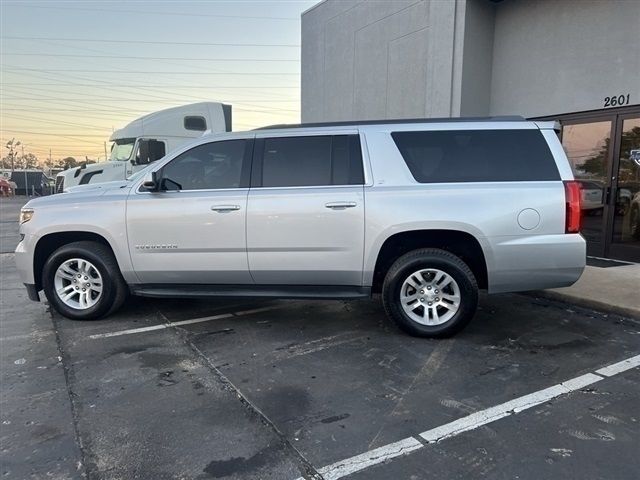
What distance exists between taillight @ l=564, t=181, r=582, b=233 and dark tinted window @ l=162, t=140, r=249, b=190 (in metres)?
3.07

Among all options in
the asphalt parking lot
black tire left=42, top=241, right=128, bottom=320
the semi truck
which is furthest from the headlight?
the semi truck

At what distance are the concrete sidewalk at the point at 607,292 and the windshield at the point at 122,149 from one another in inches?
428

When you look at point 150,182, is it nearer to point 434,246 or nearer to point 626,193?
point 434,246

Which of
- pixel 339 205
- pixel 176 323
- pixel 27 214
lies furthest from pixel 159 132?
pixel 339 205

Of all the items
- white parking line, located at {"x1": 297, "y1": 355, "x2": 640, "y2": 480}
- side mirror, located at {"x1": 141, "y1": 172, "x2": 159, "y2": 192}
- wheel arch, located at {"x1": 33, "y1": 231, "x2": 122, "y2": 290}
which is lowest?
white parking line, located at {"x1": 297, "y1": 355, "x2": 640, "y2": 480}

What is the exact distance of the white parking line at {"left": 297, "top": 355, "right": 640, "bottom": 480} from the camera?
2.82 meters

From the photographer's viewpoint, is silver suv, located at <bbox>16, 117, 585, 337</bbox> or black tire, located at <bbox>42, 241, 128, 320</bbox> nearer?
silver suv, located at <bbox>16, 117, 585, 337</bbox>

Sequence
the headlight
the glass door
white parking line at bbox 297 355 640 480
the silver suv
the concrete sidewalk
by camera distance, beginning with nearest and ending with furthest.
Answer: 1. white parking line at bbox 297 355 640 480
2. the silver suv
3. the headlight
4. the concrete sidewalk
5. the glass door

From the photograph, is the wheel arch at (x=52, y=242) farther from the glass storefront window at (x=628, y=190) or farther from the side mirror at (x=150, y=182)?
the glass storefront window at (x=628, y=190)

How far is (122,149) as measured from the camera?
45.1ft

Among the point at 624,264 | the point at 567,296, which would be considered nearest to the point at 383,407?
the point at 567,296

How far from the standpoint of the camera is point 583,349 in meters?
4.62

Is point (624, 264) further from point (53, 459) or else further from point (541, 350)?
point (53, 459)

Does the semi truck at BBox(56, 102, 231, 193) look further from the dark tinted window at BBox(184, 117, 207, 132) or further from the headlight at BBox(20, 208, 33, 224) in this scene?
the headlight at BBox(20, 208, 33, 224)
